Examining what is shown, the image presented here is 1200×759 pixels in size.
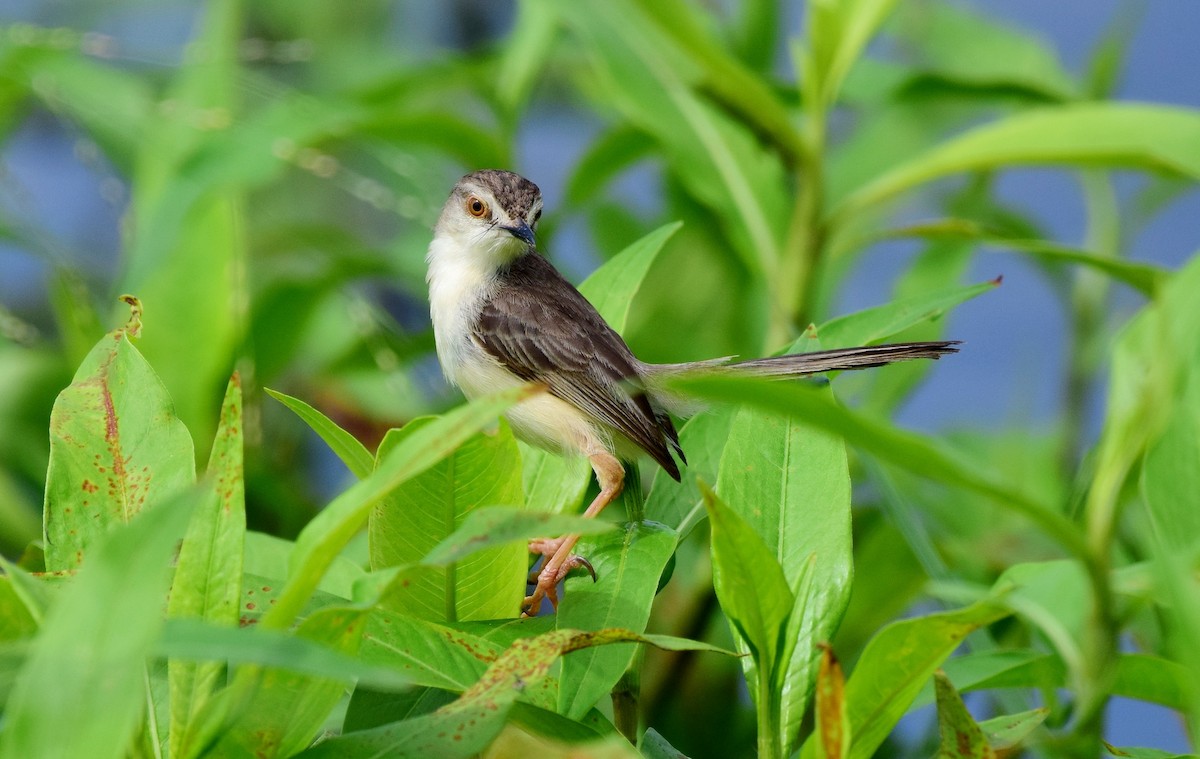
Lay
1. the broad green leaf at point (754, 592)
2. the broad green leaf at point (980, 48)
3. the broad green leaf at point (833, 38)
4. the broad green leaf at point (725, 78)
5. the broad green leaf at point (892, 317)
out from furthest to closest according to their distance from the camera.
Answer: the broad green leaf at point (980, 48)
the broad green leaf at point (833, 38)
the broad green leaf at point (725, 78)
the broad green leaf at point (892, 317)
the broad green leaf at point (754, 592)

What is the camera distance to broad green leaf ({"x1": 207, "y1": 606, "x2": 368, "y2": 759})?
3.84 ft

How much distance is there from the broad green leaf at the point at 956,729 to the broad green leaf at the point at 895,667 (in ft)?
0.20

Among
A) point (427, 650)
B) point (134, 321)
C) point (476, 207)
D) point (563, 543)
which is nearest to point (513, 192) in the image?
point (476, 207)

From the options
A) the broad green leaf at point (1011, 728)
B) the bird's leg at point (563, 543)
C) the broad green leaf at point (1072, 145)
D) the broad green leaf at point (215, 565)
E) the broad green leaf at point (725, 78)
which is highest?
the broad green leaf at point (725, 78)

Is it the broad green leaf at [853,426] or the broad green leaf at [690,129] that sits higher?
the broad green leaf at [690,129]

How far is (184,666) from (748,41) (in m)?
3.76

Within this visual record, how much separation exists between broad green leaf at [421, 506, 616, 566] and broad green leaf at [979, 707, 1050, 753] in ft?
1.94

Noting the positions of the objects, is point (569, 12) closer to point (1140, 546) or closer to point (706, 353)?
point (706, 353)

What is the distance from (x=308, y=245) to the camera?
4.46 metres

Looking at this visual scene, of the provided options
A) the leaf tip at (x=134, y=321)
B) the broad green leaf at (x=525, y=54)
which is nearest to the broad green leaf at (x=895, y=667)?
the leaf tip at (x=134, y=321)

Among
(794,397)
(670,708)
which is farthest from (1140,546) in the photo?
(794,397)

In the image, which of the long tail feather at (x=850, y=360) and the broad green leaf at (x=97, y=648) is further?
the long tail feather at (x=850, y=360)

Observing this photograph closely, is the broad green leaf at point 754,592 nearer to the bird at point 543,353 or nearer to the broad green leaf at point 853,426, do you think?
the broad green leaf at point 853,426

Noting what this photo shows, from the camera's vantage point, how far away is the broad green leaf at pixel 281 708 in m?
1.17
